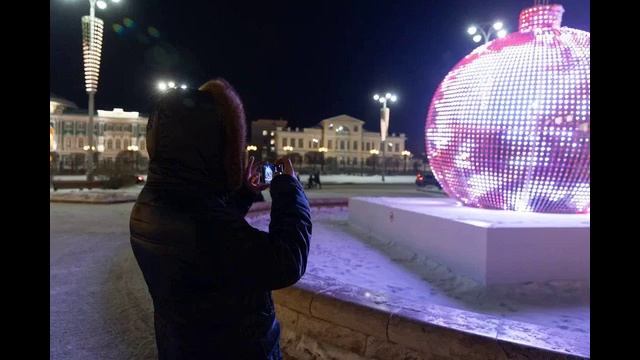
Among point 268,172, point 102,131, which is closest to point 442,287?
point 268,172

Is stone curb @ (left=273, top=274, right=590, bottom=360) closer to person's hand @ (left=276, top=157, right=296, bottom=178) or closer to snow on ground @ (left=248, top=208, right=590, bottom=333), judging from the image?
snow on ground @ (left=248, top=208, right=590, bottom=333)

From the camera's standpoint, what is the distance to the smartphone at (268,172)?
2.07 m

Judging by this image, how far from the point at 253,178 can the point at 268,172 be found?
122 mm

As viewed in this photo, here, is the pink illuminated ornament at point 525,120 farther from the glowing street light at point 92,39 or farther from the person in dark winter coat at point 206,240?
the glowing street light at point 92,39

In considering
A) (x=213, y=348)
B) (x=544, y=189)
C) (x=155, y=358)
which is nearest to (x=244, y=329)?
(x=213, y=348)

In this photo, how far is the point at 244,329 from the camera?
1.68 m

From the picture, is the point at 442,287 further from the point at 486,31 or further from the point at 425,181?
the point at 425,181

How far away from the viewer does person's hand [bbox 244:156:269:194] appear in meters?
1.97

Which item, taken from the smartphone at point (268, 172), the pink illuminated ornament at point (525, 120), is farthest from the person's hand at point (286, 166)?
the pink illuminated ornament at point (525, 120)

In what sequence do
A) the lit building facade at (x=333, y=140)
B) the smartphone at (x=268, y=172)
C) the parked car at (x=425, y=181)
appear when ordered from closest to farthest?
the smartphone at (x=268, y=172)
the parked car at (x=425, y=181)
the lit building facade at (x=333, y=140)

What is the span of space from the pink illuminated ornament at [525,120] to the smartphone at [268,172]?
539cm

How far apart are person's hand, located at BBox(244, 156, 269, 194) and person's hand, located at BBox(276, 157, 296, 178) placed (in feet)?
0.32

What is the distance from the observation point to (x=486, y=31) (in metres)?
21.5
